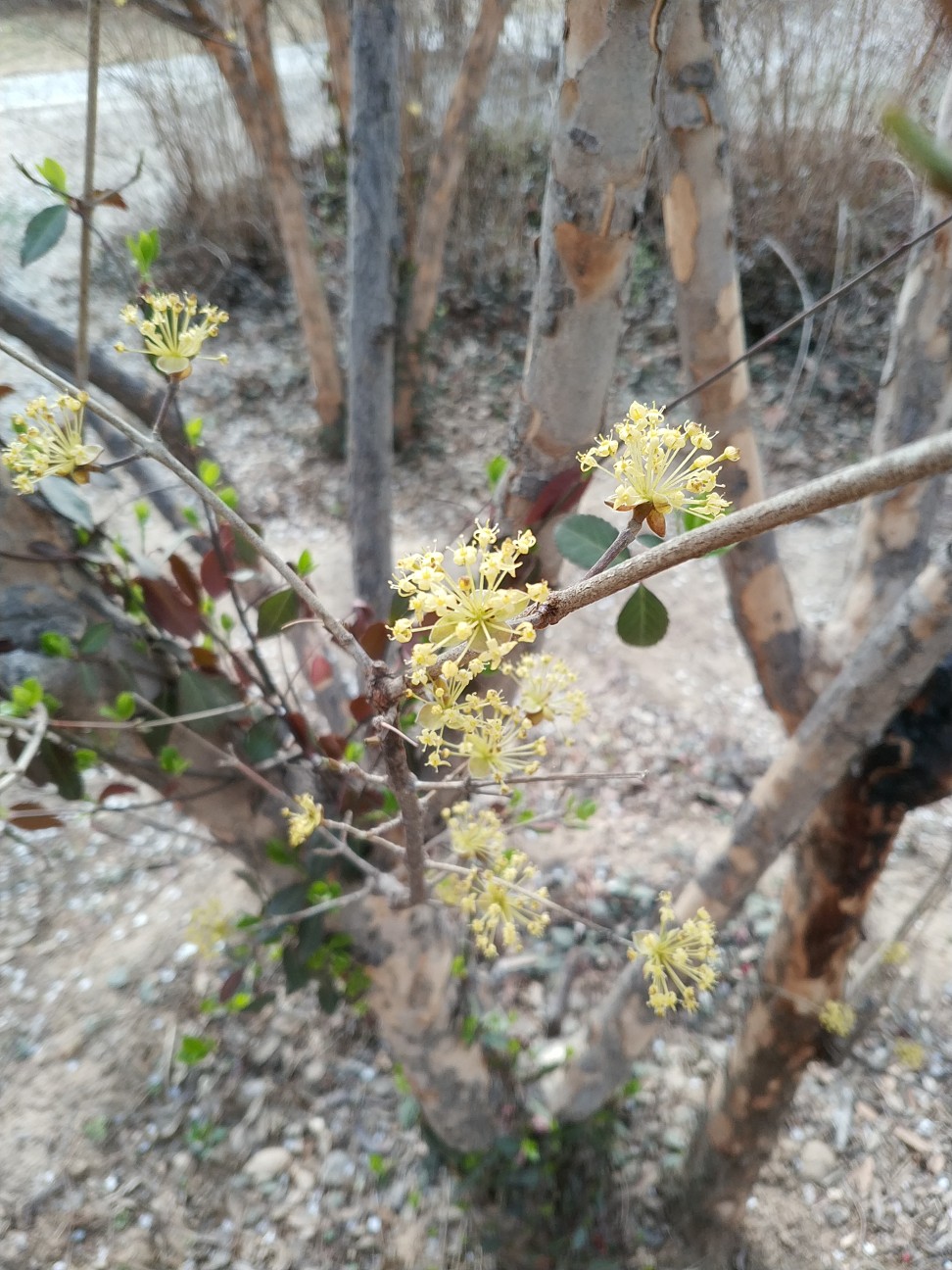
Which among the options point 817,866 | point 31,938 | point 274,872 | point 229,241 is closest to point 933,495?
point 817,866

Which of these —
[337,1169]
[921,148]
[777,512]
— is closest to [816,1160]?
[337,1169]

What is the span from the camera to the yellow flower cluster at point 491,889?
0.58 m

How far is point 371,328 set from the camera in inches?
49.5

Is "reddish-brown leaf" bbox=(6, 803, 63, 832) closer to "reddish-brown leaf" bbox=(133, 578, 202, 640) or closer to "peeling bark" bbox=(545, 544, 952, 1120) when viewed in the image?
"reddish-brown leaf" bbox=(133, 578, 202, 640)

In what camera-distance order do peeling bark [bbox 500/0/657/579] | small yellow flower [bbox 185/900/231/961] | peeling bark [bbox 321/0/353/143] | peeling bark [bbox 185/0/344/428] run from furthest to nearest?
peeling bark [bbox 321/0/353/143], peeling bark [bbox 185/0/344/428], small yellow flower [bbox 185/900/231/961], peeling bark [bbox 500/0/657/579]

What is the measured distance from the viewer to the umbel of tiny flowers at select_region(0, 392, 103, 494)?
47 cm

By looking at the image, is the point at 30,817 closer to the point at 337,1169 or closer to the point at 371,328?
the point at 371,328

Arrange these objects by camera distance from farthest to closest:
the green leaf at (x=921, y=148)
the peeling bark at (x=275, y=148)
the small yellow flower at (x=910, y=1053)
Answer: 1. the peeling bark at (x=275, y=148)
2. the small yellow flower at (x=910, y=1053)
3. the green leaf at (x=921, y=148)

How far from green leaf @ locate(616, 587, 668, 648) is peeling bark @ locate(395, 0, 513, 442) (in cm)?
216

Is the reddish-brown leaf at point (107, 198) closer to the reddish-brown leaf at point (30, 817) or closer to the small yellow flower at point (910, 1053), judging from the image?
the reddish-brown leaf at point (30, 817)

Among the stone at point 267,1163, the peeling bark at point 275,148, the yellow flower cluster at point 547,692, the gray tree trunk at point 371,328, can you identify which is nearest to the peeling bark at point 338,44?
the peeling bark at point 275,148

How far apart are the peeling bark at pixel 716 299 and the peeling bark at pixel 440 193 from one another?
1552mm

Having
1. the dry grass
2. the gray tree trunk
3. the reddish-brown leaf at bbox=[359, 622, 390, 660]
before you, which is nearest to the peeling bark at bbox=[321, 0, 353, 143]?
the dry grass

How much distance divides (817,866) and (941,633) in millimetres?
392
